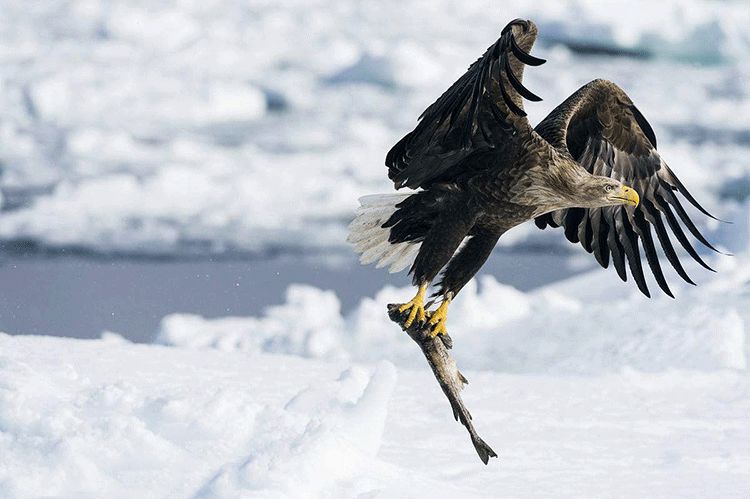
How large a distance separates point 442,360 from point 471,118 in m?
1.04

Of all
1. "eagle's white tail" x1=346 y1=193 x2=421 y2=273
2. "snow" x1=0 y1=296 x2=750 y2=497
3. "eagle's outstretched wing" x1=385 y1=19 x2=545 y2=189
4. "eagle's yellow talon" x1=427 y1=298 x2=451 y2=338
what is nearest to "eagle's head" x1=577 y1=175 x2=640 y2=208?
"eagle's outstretched wing" x1=385 y1=19 x2=545 y2=189

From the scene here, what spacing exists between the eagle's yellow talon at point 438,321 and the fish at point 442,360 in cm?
2

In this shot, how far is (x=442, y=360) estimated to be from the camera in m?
4.48

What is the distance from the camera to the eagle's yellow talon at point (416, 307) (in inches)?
173

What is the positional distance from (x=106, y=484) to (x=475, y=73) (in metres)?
2.52

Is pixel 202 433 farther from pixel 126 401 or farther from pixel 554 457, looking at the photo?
pixel 554 457

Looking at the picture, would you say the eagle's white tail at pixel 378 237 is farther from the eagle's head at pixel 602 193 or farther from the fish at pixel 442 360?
the eagle's head at pixel 602 193

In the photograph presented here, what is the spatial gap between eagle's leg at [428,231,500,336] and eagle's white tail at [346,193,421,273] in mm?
423

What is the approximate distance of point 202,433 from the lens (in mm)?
5301

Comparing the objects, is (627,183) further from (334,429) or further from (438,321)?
(334,429)

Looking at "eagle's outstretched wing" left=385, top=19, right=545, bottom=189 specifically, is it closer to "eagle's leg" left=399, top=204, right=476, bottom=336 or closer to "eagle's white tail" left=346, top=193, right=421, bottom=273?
"eagle's leg" left=399, top=204, right=476, bottom=336

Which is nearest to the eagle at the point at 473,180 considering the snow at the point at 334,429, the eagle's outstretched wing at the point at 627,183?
the eagle's outstretched wing at the point at 627,183

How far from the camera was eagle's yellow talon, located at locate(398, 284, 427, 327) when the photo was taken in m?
4.40

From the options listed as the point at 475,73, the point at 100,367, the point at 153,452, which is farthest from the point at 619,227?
the point at 100,367
